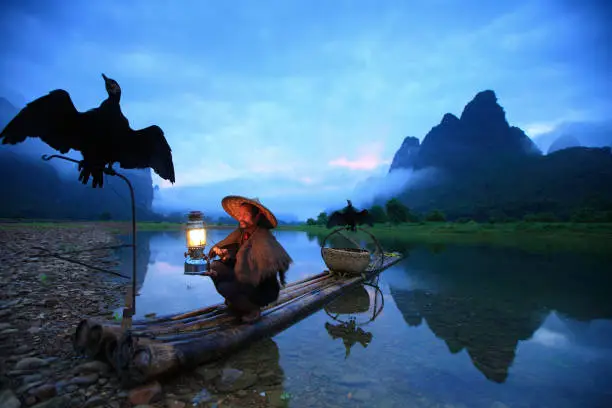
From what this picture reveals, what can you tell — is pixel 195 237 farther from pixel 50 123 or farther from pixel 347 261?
pixel 347 261

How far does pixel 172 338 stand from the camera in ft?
12.5

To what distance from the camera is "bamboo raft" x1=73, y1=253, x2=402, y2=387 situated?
3195mm

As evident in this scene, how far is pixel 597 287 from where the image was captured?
30.2 feet

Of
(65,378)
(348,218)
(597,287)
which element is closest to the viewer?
(65,378)

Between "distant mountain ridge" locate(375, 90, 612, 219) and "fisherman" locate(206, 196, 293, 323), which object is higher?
"distant mountain ridge" locate(375, 90, 612, 219)

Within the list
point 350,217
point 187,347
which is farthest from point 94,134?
point 350,217

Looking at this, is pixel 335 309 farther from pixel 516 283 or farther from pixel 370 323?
pixel 516 283

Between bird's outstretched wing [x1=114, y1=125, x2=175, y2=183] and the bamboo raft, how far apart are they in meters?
2.06

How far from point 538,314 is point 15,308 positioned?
10.5m

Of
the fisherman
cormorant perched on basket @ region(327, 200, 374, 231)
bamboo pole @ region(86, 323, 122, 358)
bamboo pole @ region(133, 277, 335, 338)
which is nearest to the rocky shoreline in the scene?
bamboo pole @ region(86, 323, 122, 358)

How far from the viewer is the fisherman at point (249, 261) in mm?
4293

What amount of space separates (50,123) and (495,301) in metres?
9.35

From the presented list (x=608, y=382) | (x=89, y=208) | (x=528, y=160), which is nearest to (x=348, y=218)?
(x=608, y=382)

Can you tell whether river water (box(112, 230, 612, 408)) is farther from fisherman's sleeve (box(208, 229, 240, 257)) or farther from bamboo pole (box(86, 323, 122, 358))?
bamboo pole (box(86, 323, 122, 358))
